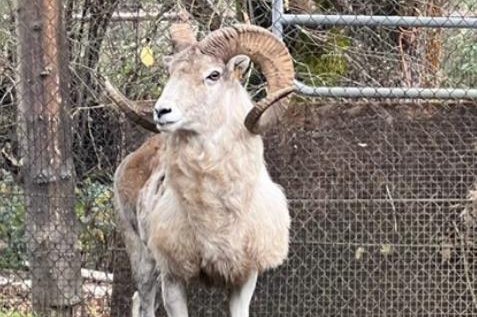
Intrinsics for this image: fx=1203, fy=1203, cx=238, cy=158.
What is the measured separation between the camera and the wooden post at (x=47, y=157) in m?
9.62

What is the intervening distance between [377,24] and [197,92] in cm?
173

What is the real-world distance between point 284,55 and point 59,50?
8.66ft

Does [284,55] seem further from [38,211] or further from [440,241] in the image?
[38,211]

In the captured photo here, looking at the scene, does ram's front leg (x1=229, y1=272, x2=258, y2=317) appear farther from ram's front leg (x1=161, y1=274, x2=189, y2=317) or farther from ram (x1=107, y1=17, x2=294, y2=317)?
ram's front leg (x1=161, y1=274, x2=189, y2=317)

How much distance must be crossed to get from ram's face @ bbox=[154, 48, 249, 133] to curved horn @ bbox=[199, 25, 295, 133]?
0.24ft

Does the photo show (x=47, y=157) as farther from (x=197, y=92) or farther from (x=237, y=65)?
(x=197, y=92)

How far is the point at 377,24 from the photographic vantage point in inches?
333

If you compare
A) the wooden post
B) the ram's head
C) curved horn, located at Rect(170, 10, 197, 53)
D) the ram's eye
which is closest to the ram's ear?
the ram's head

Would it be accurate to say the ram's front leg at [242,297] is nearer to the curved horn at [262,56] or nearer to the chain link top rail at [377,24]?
the curved horn at [262,56]

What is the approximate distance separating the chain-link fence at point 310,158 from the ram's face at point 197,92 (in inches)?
46.7

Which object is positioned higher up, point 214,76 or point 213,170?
point 214,76

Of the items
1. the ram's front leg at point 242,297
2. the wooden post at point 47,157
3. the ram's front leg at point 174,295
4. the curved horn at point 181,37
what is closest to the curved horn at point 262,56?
the curved horn at point 181,37

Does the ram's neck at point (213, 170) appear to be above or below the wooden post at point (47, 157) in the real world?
below

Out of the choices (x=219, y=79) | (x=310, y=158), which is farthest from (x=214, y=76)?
(x=310, y=158)
